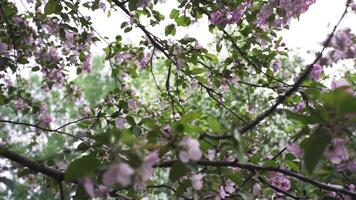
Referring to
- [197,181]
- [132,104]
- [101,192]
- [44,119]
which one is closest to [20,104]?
[44,119]

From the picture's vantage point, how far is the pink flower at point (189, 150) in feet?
4.10

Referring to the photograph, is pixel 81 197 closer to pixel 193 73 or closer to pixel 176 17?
pixel 193 73

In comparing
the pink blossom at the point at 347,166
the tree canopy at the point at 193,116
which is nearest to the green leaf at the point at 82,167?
the tree canopy at the point at 193,116

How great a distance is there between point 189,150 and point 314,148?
316mm

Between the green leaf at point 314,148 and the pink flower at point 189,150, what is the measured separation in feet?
0.89

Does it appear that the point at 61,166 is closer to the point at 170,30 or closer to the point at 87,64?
the point at 170,30

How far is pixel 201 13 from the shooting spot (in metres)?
3.42

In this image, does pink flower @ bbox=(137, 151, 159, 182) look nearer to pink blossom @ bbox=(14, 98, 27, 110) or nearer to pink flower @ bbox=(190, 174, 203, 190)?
pink flower @ bbox=(190, 174, 203, 190)

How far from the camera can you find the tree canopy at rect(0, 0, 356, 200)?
1.19 meters

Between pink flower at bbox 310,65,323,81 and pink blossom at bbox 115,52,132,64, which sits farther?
pink blossom at bbox 115,52,132,64

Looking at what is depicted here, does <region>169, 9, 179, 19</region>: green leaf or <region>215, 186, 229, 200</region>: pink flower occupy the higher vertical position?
<region>169, 9, 179, 19</region>: green leaf

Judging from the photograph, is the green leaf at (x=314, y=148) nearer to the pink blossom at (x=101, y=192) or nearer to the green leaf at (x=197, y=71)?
the pink blossom at (x=101, y=192)

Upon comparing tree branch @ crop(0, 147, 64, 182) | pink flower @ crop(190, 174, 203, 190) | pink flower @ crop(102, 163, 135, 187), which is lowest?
pink flower @ crop(102, 163, 135, 187)

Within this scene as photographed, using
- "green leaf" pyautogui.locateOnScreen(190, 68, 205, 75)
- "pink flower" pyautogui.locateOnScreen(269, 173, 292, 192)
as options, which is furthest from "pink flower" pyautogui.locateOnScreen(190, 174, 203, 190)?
"green leaf" pyautogui.locateOnScreen(190, 68, 205, 75)
